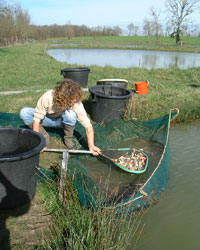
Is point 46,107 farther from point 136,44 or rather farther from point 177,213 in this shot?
point 136,44

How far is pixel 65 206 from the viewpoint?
275cm

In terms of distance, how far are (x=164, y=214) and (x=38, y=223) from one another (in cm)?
163

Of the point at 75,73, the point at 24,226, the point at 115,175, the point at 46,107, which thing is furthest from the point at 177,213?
the point at 75,73

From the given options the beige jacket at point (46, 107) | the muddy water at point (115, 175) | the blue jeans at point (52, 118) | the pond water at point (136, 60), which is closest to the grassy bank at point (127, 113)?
the blue jeans at point (52, 118)

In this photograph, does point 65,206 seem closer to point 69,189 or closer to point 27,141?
point 69,189

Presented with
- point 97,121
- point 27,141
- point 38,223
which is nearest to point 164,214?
point 38,223

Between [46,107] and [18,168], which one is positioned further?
[46,107]

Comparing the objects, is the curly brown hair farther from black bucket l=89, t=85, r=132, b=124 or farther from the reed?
black bucket l=89, t=85, r=132, b=124

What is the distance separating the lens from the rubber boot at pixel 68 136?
14.0 feet

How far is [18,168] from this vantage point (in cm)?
272

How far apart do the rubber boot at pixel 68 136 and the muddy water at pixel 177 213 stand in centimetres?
176

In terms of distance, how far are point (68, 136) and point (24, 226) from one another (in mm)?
1912

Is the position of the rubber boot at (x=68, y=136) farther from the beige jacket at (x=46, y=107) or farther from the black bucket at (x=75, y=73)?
the black bucket at (x=75, y=73)

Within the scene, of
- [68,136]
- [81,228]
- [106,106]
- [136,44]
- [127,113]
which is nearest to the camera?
[81,228]
